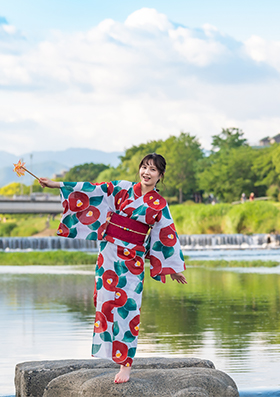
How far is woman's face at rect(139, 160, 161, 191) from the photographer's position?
4875mm

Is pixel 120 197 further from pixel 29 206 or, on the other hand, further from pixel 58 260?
pixel 29 206

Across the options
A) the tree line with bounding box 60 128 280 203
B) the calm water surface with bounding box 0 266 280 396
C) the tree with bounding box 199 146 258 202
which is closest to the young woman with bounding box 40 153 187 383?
the calm water surface with bounding box 0 266 280 396

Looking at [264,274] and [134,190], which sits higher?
[134,190]

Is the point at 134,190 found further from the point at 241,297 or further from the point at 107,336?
the point at 241,297

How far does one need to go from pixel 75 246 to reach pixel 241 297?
18.8 m

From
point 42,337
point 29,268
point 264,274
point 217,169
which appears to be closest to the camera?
point 42,337

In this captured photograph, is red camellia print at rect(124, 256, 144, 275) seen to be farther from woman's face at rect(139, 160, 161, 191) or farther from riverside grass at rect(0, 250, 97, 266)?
riverside grass at rect(0, 250, 97, 266)

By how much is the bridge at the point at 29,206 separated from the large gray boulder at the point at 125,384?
42.6 metres

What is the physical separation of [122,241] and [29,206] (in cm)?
4420

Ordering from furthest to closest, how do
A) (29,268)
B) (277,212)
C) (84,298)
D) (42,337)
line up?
(277,212), (29,268), (84,298), (42,337)

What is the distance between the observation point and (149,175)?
16.0ft

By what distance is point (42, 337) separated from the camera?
7.59m

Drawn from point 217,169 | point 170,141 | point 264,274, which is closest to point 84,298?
point 264,274

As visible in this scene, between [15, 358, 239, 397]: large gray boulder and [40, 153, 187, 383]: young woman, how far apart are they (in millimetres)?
136
